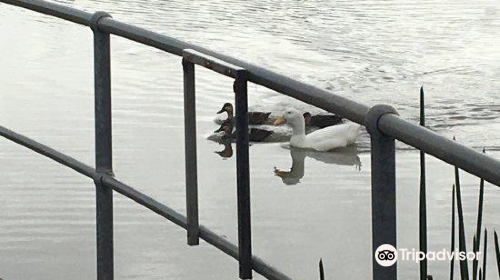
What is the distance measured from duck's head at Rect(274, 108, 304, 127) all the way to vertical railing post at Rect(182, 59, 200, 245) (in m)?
7.88

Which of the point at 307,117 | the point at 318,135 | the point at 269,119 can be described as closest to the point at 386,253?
the point at 318,135

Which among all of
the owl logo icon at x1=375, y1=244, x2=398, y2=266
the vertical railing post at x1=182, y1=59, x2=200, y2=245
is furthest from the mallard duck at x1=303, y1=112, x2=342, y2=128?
the owl logo icon at x1=375, y1=244, x2=398, y2=266

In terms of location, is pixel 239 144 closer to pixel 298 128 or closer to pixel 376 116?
pixel 376 116

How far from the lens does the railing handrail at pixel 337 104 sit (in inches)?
59.6

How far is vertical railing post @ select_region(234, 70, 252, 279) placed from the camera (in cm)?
212

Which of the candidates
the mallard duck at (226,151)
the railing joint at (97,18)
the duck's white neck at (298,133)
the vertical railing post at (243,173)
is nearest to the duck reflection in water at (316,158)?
the duck's white neck at (298,133)

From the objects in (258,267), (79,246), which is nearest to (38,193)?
(79,246)

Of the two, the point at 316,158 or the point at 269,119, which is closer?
the point at 316,158

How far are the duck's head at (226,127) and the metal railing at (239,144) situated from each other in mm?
6143

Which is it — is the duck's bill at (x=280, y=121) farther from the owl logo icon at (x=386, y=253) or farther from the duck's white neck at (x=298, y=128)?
the owl logo icon at (x=386, y=253)

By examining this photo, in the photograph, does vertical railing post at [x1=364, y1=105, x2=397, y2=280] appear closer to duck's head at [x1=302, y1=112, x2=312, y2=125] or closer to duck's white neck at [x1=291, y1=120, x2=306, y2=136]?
duck's white neck at [x1=291, y1=120, x2=306, y2=136]

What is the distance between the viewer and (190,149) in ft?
7.87

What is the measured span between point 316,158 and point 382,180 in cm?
850

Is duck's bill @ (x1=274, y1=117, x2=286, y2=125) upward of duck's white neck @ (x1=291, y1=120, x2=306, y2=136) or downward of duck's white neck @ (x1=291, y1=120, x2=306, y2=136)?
upward
